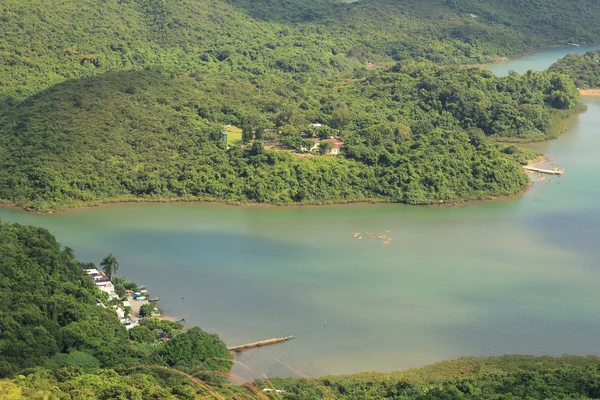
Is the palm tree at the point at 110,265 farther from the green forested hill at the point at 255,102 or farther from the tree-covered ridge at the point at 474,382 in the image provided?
the tree-covered ridge at the point at 474,382

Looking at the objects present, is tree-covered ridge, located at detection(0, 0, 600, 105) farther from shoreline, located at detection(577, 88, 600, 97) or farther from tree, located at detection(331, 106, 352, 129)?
shoreline, located at detection(577, 88, 600, 97)

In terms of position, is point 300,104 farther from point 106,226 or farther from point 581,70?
point 581,70

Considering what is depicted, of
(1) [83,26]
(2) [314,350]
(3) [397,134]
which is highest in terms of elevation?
(1) [83,26]

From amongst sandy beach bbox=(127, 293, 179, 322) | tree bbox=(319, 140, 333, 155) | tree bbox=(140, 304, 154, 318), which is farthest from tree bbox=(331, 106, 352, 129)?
tree bbox=(140, 304, 154, 318)

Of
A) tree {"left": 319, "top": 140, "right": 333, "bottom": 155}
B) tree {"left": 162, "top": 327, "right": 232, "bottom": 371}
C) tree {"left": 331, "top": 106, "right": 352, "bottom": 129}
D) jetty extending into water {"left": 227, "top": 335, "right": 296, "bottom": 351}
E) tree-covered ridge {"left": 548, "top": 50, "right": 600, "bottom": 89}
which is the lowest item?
jetty extending into water {"left": 227, "top": 335, "right": 296, "bottom": 351}

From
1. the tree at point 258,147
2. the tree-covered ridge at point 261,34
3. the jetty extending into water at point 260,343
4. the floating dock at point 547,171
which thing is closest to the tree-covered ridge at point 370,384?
the jetty extending into water at point 260,343

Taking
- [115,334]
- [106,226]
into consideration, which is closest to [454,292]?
[115,334]
